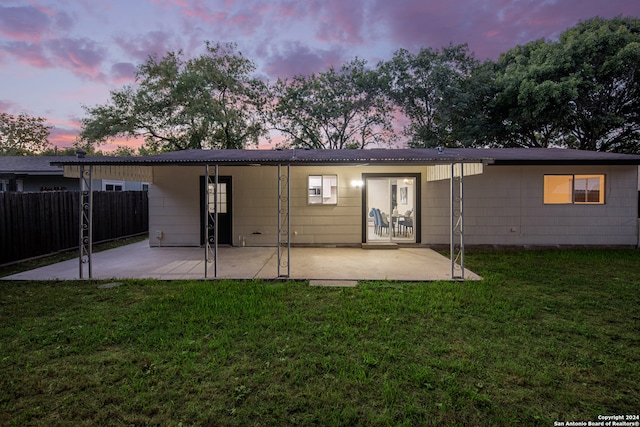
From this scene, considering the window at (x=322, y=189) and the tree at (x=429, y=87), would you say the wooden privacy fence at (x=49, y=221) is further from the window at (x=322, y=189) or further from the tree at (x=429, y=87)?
the tree at (x=429, y=87)

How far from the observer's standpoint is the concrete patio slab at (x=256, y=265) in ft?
19.2

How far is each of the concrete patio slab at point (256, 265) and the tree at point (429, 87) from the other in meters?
10.0

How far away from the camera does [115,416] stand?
7.09ft

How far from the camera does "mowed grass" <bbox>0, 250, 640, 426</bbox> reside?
2230 millimetres

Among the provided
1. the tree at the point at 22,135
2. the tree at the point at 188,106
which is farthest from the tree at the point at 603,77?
the tree at the point at 22,135

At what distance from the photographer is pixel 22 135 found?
2967cm

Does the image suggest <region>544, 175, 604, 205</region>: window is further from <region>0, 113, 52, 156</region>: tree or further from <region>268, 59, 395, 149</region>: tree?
<region>0, 113, 52, 156</region>: tree

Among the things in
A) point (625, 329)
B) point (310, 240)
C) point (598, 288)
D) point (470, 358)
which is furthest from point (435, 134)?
point (470, 358)

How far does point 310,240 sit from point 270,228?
3.89ft

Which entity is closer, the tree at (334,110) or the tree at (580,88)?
the tree at (580,88)

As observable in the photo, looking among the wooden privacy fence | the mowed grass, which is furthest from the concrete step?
the wooden privacy fence

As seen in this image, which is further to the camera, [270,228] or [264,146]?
[264,146]

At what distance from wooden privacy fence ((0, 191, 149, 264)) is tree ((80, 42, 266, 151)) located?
8.87 metres

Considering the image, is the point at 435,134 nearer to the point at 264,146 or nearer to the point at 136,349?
the point at 264,146
